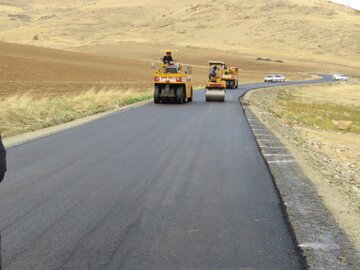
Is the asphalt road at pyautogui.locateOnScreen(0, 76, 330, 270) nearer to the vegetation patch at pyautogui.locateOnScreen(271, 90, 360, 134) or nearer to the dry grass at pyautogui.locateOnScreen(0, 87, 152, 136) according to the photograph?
the dry grass at pyautogui.locateOnScreen(0, 87, 152, 136)

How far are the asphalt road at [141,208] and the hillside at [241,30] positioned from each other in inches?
5252

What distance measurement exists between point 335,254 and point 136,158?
260 inches

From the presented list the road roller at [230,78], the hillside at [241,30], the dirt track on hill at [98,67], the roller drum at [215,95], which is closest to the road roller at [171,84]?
the roller drum at [215,95]

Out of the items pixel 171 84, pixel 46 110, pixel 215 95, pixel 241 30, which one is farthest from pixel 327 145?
pixel 241 30

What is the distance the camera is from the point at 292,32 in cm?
16088

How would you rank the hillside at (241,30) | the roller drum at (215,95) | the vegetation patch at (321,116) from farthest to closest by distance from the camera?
1. the hillside at (241,30)
2. the roller drum at (215,95)
3. the vegetation patch at (321,116)

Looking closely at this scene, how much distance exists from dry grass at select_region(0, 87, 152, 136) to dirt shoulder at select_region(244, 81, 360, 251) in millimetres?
8053

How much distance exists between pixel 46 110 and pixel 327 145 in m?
12.4

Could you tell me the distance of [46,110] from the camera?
2514 cm

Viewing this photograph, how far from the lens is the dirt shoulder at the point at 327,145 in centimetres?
865

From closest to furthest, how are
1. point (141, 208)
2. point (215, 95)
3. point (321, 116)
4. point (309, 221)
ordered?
point (309, 221) → point (141, 208) → point (215, 95) → point (321, 116)

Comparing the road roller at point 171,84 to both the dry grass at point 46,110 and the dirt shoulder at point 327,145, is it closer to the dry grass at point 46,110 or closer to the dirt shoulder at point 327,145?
the dry grass at point 46,110

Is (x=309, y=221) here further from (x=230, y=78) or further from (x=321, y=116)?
(x=230, y=78)

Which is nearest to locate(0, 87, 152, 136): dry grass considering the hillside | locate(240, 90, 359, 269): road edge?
locate(240, 90, 359, 269): road edge
